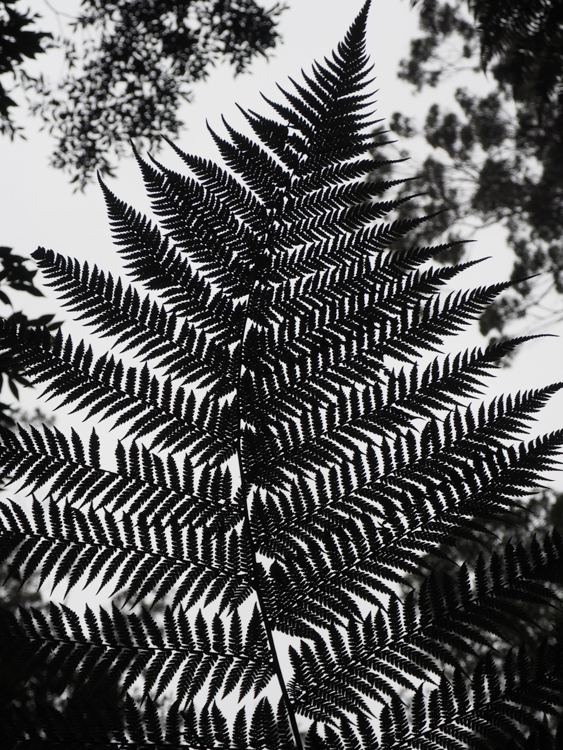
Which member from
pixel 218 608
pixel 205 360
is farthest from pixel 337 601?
pixel 205 360

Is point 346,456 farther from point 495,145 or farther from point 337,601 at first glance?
point 495,145

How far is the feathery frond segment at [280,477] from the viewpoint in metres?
1.18

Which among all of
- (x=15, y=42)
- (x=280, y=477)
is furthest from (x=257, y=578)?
(x=15, y=42)

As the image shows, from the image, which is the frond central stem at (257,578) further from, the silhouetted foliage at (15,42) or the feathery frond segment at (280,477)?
the silhouetted foliage at (15,42)

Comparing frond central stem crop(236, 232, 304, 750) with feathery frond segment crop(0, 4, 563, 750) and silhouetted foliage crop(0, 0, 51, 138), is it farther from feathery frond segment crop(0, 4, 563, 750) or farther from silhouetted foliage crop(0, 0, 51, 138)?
silhouetted foliage crop(0, 0, 51, 138)

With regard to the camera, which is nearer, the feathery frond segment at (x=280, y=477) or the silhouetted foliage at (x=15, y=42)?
the feathery frond segment at (x=280, y=477)

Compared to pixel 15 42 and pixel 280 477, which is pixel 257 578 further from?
pixel 15 42

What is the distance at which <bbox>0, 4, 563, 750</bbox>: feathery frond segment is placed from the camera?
118 centimetres

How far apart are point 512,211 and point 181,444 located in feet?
60.6

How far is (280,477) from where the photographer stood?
1447 millimetres

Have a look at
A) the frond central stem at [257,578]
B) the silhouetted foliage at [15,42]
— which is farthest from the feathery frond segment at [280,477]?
the silhouetted foliage at [15,42]

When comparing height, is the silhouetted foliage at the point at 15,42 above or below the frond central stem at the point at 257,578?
above

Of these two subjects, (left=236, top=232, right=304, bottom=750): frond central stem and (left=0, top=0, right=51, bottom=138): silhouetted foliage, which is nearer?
(left=236, top=232, right=304, bottom=750): frond central stem

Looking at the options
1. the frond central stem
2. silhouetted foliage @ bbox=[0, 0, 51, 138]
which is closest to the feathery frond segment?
the frond central stem
